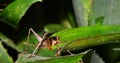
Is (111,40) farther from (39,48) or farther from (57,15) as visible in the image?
(57,15)

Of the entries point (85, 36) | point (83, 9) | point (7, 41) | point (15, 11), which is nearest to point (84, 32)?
point (85, 36)

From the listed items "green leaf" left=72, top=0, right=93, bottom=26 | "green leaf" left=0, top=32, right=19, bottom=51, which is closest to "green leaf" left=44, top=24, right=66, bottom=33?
"green leaf" left=0, top=32, right=19, bottom=51

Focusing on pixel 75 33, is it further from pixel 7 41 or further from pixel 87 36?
pixel 7 41

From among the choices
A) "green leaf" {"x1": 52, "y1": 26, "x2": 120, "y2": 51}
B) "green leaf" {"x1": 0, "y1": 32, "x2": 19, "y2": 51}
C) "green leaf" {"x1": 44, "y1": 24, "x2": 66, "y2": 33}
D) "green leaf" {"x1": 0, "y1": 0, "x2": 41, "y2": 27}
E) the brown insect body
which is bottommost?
"green leaf" {"x1": 44, "y1": 24, "x2": 66, "y2": 33}

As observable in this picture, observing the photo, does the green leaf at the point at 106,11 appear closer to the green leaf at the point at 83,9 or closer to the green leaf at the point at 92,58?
the green leaf at the point at 83,9

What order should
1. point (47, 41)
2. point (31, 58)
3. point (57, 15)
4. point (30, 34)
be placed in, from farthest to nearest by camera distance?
point (57, 15)
point (30, 34)
point (47, 41)
point (31, 58)

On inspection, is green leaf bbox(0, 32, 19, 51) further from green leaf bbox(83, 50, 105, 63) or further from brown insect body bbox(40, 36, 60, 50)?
green leaf bbox(83, 50, 105, 63)

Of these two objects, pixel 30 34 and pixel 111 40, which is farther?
pixel 30 34

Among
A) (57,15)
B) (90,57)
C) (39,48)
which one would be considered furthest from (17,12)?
(57,15)
